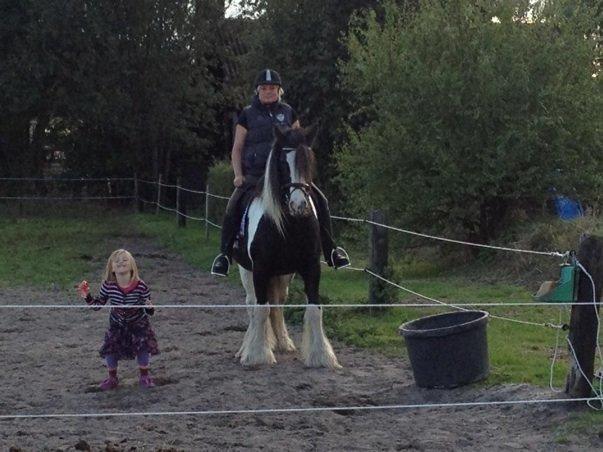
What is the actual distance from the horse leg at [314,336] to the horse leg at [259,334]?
342 mm

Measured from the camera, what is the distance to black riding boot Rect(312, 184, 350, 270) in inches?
365

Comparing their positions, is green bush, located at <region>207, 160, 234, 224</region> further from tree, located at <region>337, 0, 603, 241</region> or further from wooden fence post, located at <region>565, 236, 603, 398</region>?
wooden fence post, located at <region>565, 236, 603, 398</region>

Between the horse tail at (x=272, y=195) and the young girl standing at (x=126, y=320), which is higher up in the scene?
Answer: the horse tail at (x=272, y=195)

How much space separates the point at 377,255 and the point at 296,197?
3.37 meters

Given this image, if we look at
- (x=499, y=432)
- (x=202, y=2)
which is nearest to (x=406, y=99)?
(x=499, y=432)

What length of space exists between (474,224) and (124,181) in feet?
64.9

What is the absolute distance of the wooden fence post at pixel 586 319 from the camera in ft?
21.9

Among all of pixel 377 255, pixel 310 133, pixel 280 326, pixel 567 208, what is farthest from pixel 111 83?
pixel 310 133

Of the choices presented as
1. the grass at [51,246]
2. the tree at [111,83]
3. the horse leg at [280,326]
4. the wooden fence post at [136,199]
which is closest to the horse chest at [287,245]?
the horse leg at [280,326]

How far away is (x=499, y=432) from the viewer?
660 cm

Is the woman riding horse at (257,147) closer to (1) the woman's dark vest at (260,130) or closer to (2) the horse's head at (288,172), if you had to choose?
(1) the woman's dark vest at (260,130)

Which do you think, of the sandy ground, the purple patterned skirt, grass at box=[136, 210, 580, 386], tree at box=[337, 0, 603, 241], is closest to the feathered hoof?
the sandy ground

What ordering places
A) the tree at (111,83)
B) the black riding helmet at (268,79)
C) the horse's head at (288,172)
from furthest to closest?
the tree at (111,83), the black riding helmet at (268,79), the horse's head at (288,172)

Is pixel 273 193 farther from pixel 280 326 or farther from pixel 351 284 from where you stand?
pixel 351 284
